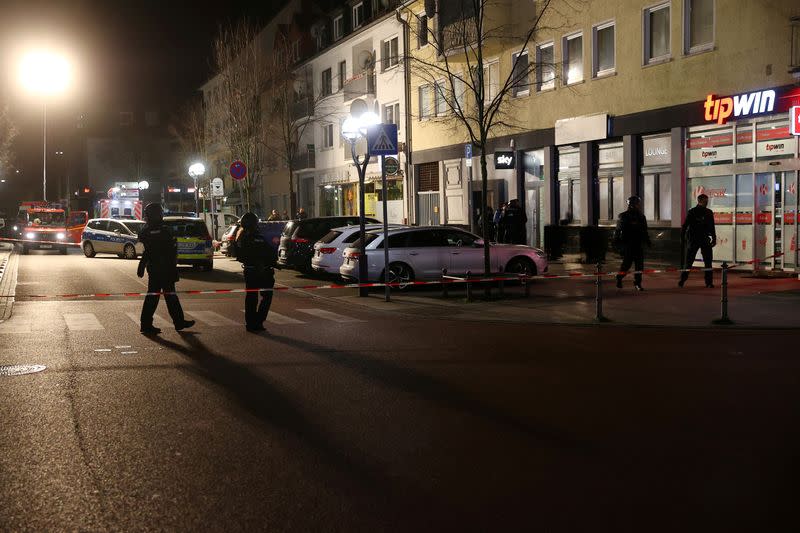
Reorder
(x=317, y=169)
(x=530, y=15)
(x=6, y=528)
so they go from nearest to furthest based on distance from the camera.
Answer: (x=6, y=528) → (x=530, y=15) → (x=317, y=169)

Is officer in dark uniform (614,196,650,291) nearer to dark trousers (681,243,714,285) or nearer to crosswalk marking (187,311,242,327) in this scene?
dark trousers (681,243,714,285)

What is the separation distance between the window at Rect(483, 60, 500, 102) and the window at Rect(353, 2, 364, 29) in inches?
547

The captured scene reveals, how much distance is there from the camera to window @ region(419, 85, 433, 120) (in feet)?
123

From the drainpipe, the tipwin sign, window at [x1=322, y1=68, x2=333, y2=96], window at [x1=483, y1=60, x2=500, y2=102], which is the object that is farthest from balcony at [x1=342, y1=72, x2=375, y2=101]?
the tipwin sign

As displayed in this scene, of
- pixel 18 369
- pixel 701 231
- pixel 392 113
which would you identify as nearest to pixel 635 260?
pixel 701 231

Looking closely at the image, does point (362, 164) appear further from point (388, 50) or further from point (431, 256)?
point (388, 50)

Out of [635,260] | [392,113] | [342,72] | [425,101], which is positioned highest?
[342,72]

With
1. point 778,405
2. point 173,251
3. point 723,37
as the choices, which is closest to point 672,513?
point 778,405

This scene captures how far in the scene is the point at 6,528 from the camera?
5.06 m

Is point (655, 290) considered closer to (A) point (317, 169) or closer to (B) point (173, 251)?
(B) point (173, 251)

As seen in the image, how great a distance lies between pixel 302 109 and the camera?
1913 inches

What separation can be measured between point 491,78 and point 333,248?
13284mm

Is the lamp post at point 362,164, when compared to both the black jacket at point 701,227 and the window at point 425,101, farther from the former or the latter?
the window at point 425,101

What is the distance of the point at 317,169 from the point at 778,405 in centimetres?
4452
